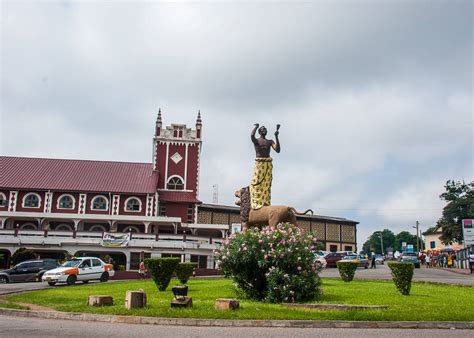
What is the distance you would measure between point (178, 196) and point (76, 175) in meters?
10.7

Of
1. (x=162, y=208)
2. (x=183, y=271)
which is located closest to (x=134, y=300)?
(x=183, y=271)

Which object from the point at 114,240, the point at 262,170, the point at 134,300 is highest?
the point at 262,170

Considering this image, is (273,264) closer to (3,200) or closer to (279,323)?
(279,323)

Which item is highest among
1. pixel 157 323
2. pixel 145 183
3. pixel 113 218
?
pixel 145 183

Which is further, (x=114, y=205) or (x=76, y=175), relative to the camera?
(x=76, y=175)

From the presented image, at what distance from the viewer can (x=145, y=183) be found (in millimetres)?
51938

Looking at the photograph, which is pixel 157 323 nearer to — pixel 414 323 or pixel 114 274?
pixel 414 323

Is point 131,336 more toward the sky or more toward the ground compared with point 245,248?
more toward the ground

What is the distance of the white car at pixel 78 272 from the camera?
1027 inches

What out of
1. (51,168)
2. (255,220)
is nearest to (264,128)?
(255,220)

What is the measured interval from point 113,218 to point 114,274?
1730 cm

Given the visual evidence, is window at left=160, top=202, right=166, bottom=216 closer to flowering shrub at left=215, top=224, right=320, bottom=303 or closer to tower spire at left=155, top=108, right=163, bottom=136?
tower spire at left=155, top=108, right=163, bottom=136

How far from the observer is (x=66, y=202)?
4994 centimetres

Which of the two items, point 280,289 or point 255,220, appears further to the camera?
point 255,220
